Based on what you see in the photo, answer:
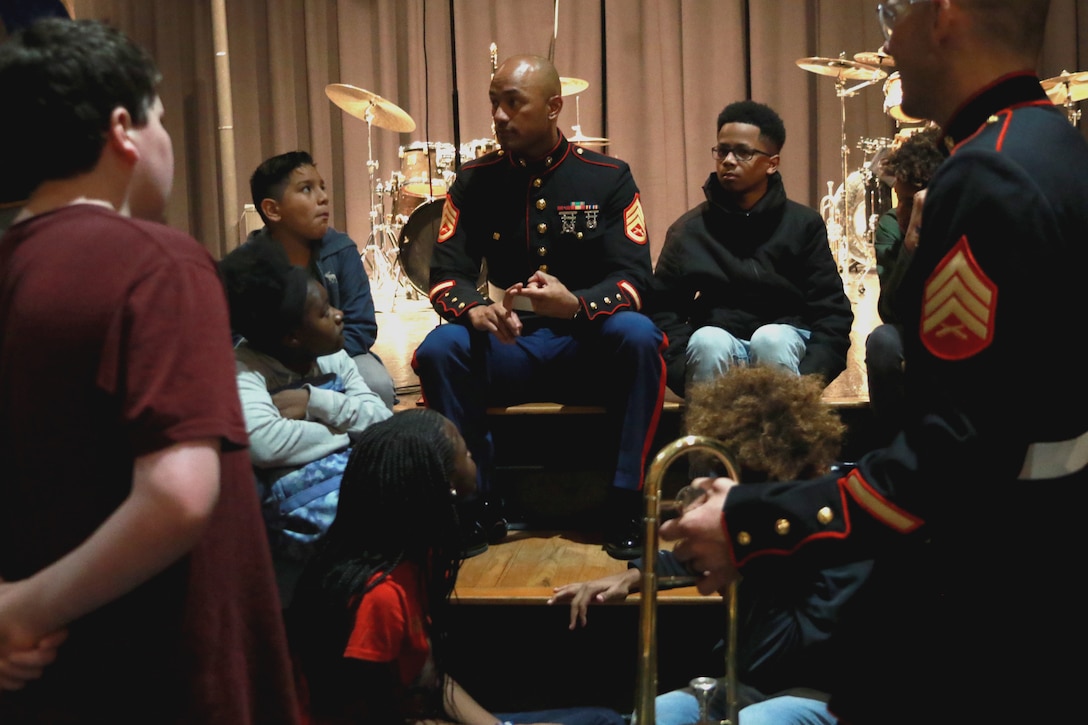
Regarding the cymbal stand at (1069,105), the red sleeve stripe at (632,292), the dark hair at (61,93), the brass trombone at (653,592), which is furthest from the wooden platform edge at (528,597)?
the cymbal stand at (1069,105)

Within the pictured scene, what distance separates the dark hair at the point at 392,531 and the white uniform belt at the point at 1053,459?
3.69 feet

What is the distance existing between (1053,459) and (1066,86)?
215 inches

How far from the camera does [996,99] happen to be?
4.64 ft

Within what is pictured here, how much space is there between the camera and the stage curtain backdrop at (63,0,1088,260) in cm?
771

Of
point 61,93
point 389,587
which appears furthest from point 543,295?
point 61,93

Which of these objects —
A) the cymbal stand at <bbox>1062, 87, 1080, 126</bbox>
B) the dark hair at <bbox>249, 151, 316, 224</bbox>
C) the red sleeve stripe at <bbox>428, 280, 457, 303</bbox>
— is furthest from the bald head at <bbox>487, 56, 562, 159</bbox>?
the cymbal stand at <bbox>1062, 87, 1080, 126</bbox>

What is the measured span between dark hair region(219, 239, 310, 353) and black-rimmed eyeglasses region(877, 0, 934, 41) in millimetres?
1451

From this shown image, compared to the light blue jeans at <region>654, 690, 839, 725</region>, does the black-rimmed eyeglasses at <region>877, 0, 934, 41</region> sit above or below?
above

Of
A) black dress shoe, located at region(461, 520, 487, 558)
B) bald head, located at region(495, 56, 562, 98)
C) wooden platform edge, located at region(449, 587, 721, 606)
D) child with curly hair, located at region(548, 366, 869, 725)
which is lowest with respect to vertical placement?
wooden platform edge, located at region(449, 587, 721, 606)

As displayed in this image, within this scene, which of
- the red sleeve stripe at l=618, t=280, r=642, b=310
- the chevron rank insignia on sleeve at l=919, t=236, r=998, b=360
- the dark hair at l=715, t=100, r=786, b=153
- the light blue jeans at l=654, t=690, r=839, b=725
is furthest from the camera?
the dark hair at l=715, t=100, r=786, b=153

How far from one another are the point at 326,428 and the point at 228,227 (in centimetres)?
353

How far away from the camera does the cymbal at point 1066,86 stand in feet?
19.7

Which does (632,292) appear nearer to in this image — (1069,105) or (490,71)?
(1069,105)

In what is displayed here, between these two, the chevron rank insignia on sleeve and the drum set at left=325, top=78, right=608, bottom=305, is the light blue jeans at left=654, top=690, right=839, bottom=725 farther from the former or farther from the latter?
the drum set at left=325, top=78, right=608, bottom=305
